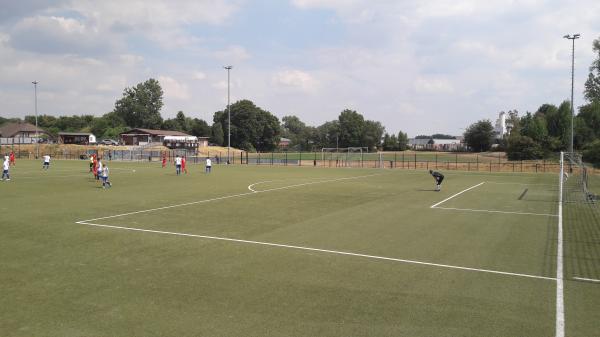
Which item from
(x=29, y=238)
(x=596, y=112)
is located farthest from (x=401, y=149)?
(x=29, y=238)

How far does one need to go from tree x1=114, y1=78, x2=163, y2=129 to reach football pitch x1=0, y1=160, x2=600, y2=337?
124 m

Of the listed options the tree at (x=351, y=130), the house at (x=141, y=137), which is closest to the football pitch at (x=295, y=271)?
the house at (x=141, y=137)

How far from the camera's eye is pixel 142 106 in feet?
453

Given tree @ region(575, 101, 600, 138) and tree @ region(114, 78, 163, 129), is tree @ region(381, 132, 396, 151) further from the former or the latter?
tree @ region(114, 78, 163, 129)

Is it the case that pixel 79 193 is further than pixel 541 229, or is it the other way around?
pixel 79 193

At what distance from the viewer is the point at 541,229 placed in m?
15.0

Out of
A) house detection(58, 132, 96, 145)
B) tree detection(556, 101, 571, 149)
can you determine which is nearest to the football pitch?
tree detection(556, 101, 571, 149)

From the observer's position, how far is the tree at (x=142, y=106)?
136750 millimetres

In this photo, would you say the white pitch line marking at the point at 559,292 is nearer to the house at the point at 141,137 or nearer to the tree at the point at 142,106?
the house at the point at 141,137

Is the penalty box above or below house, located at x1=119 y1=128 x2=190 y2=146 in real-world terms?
below

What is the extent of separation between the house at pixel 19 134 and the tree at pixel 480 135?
112538mm

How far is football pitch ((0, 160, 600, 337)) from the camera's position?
6.75 meters

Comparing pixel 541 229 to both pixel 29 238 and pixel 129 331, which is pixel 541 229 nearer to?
pixel 129 331

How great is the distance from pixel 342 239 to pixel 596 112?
7866cm
